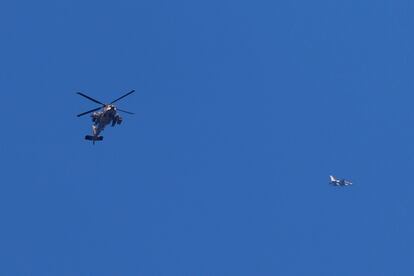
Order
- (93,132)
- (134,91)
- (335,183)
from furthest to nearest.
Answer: (335,183) → (93,132) → (134,91)

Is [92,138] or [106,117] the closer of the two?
[106,117]

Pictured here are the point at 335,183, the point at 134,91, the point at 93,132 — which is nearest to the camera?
the point at 134,91

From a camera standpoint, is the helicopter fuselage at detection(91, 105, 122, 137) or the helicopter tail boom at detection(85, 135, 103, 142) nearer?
the helicopter fuselage at detection(91, 105, 122, 137)

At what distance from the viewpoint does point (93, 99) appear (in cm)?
8825

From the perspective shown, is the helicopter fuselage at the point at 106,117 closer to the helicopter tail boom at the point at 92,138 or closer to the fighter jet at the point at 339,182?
the helicopter tail boom at the point at 92,138

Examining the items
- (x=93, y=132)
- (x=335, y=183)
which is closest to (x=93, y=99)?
(x=93, y=132)

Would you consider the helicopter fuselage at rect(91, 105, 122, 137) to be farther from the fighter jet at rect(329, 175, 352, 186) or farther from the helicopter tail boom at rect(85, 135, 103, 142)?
the fighter jet at rect(329, 175, 352, 186)

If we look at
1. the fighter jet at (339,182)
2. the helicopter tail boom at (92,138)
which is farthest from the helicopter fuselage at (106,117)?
the fighter jet at (339,182)

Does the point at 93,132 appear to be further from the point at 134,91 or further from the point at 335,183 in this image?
the point at 335,183

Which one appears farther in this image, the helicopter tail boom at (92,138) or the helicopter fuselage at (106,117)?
the helicopter tail boom at (92,138)

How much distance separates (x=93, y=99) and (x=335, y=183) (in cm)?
7628

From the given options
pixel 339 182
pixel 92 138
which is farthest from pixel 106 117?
pixel 339 182

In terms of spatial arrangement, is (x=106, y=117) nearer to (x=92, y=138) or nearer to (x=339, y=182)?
(x=92, y=138)

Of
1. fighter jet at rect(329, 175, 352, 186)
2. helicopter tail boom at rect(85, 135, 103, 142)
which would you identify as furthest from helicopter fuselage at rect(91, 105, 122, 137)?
fighter jet at rect(329, 175, 352, 186)
